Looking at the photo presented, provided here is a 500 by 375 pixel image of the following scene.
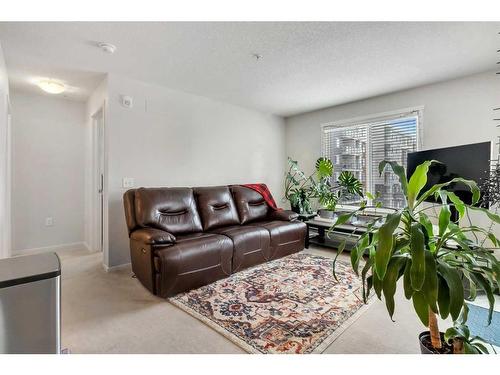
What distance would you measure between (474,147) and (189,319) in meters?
3.03

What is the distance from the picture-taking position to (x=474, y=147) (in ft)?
8.29

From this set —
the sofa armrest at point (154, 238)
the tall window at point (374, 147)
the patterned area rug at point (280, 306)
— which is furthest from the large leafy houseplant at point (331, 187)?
the sofa armrest at point (154, 238)

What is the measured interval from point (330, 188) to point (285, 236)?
147cm

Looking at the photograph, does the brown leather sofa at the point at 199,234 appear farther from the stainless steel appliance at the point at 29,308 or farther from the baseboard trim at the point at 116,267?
the stainless steel appliance at the point at 29,308

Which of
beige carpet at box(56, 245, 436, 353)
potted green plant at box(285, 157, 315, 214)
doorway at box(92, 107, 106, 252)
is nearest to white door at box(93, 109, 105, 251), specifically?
doorway at box(92, 107, 106, 252)

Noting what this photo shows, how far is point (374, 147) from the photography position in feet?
13.5

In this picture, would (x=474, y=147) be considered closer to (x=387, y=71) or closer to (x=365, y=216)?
(x=387, y=71)

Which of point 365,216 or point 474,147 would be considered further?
point 365,216

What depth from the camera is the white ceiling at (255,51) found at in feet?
7.04

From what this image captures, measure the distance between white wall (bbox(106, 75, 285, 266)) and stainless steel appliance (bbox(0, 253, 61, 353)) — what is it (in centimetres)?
253

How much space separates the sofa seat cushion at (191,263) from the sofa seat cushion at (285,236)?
73 cm

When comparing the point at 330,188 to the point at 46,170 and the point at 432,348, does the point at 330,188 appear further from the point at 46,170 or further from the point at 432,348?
the point at 46,170

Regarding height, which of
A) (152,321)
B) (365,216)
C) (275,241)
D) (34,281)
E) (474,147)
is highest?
(474,147)
